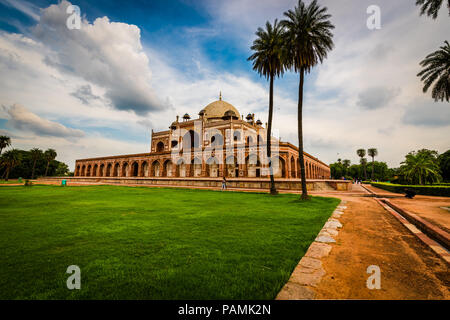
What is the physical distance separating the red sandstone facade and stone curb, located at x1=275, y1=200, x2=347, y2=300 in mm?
25502

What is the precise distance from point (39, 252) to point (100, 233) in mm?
1242

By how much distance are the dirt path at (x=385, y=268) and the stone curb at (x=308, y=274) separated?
0.31ft

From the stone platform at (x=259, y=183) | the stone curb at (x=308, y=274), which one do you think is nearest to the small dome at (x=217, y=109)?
the stone platform at (x=259, y=183)

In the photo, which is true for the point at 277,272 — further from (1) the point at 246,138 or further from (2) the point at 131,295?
(1) the point at 246,138

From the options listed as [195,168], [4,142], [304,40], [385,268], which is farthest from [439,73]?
[4,142]

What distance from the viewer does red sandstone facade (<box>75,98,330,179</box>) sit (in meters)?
30.4

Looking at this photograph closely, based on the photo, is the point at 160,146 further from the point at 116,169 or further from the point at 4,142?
the point at 4,142

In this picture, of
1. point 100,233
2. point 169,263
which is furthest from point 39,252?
point 169,263

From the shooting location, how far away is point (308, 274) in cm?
288

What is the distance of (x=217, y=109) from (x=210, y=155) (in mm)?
17306

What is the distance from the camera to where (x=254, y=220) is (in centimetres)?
626

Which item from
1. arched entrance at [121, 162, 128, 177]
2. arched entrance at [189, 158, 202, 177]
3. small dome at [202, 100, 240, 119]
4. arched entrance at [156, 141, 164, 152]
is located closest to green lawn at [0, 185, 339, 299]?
arched entrance at [189, 158, 202, 177]
